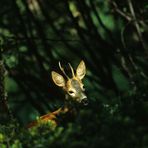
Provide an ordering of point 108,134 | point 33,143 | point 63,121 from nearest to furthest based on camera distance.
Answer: point 108,134 < point 33,143 < point 63,121

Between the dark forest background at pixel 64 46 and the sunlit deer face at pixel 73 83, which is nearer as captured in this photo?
the sunlit deer face at pixel 73 83

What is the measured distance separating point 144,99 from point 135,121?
2.28ft

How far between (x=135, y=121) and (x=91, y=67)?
25.7ft

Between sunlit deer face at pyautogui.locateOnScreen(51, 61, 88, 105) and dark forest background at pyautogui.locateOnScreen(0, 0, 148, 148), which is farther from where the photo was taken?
dark forest background at pyautogui.locateOnScreen(0, 0, 148, 148)

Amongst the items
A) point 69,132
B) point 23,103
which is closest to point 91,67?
point 23,103

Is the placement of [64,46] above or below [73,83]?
above

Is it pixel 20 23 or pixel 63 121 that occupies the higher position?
pixel 20 23

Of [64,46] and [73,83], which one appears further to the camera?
[64,46]

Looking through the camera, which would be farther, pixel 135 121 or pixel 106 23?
pixel 106 23

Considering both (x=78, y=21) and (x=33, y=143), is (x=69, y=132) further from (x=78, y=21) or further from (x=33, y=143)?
(x=78, y=21)

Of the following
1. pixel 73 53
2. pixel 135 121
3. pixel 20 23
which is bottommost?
pixel 135 121

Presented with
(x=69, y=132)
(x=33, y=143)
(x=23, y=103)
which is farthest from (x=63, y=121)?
(x=23, y=103)

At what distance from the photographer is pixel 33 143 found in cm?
463

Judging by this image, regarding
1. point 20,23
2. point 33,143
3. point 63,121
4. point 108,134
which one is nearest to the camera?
point 108,134
